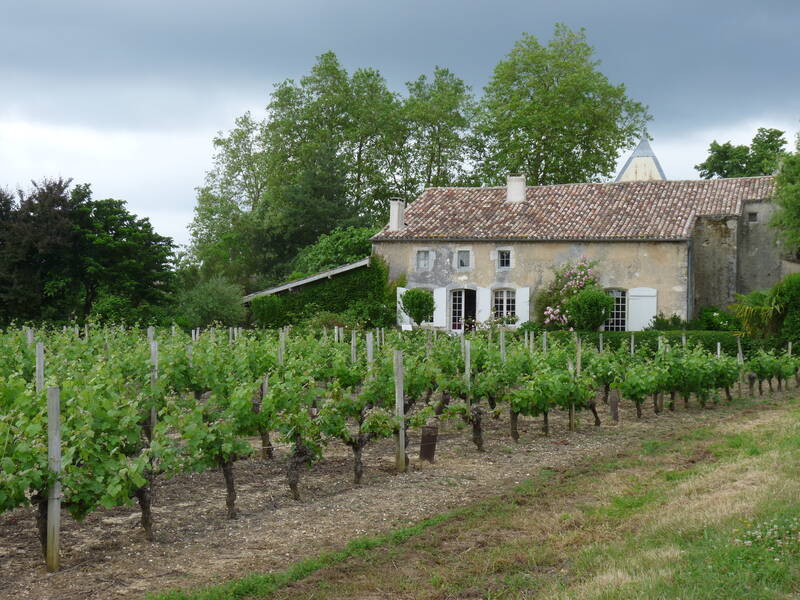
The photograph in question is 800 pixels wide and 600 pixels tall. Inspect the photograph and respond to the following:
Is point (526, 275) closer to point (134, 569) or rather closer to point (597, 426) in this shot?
point (597, 426)

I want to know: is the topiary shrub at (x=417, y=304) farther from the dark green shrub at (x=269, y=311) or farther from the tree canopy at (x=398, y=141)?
the tree canopy at (x=398, y=141)

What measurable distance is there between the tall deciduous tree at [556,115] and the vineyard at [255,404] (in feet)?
62.5

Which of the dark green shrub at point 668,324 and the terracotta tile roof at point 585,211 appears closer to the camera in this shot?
the dark green shrub at point 668,324

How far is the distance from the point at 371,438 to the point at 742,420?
282 inches

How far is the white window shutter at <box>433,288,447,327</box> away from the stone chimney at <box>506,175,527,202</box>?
14.3 feet

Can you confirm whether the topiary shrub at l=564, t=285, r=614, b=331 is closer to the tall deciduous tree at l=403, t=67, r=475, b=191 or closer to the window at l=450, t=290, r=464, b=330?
the window at l=450, t=290, r=464, b=330

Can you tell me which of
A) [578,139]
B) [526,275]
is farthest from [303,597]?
[578,139]

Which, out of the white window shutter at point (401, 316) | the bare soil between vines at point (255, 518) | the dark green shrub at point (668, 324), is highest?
the white window shutter at point (401, 316)

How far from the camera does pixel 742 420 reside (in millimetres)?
13742

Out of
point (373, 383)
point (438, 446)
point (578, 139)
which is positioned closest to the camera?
point (373, 383)

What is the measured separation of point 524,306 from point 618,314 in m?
2.92

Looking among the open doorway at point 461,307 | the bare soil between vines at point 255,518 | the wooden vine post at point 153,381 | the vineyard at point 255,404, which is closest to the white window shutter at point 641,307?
the open doorway at point 461,307

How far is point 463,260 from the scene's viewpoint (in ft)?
92.8

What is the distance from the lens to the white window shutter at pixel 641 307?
85.4 feet
